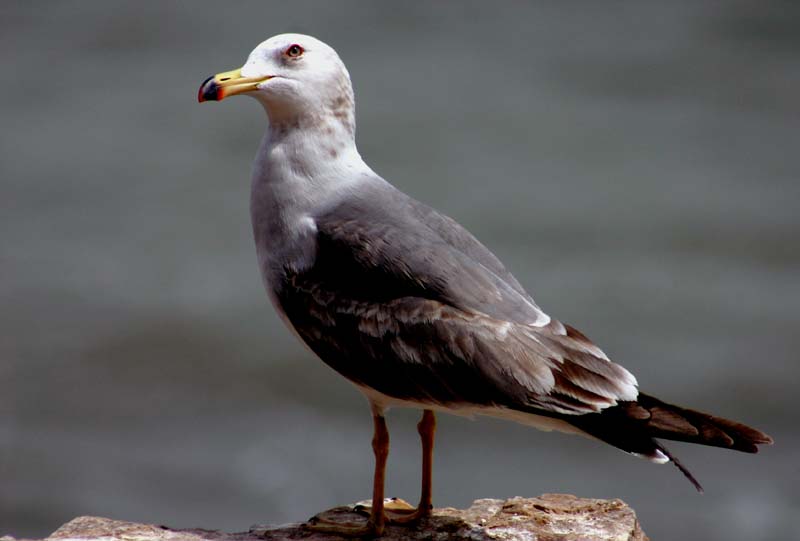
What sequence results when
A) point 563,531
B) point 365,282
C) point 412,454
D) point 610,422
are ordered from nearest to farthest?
point 610,422
point 365,282
point 563,531
point 412,454

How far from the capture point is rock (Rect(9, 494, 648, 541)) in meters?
5.59

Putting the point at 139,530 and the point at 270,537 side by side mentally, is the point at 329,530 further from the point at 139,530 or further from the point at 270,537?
the point at 139,530

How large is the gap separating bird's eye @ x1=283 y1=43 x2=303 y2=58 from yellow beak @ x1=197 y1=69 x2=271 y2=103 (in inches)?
5.1

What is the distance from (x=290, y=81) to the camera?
17.8ft

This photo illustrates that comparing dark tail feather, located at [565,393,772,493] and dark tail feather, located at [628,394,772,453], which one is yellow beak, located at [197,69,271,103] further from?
dark tail feather, located at [628,394,772,453]

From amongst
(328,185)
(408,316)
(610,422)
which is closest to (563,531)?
(610,422)

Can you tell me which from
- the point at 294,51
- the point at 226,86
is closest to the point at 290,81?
the point at 294,51

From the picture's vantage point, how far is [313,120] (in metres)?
5.54

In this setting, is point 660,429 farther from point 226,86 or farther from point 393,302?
point 226,86

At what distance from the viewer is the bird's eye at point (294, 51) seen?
5410mm

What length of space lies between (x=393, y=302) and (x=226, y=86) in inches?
43.5

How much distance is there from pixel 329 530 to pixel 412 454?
4.11 metres

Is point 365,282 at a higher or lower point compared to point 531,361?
higher

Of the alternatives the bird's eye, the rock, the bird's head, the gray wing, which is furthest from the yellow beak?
the rock
